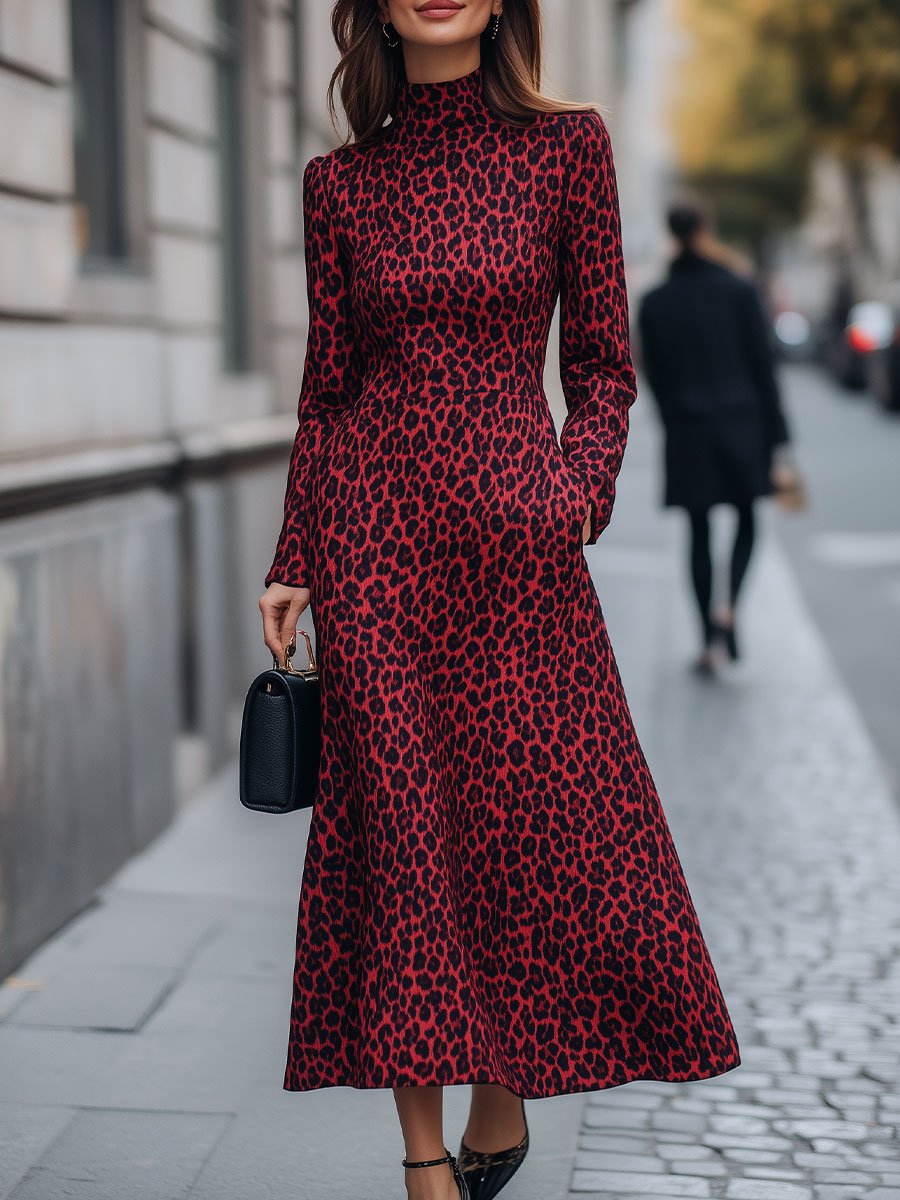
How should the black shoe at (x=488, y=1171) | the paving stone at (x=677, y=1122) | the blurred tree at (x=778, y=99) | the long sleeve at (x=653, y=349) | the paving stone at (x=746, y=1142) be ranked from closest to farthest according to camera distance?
1. the black shoe at (x=488, y=1171)
2. the paving stone at (x=746, y=1142)
3. the paving stone at (x=677, y=1122)
4. the long sleeve at (x=653, y=349)
5. the blurred tree at (x=778, y=99)

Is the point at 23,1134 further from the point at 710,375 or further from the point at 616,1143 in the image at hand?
the point at 710,375

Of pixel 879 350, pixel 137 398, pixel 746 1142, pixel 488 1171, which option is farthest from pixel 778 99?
pixel 488 1171

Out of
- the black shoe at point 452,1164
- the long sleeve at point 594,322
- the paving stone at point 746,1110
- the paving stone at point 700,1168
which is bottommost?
the paving stone at point 746,1110

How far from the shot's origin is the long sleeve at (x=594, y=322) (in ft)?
9.37

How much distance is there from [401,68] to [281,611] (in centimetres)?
86

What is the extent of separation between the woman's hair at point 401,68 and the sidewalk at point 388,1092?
6.04 feet

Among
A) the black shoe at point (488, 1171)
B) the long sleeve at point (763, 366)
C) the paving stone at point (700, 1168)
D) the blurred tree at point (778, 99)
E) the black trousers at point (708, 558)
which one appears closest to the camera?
the black shoe at point (488, 1171)

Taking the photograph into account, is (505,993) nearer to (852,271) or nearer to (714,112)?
(852,271)

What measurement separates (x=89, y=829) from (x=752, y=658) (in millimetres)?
4538

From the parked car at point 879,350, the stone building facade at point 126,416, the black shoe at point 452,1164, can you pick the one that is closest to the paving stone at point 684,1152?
the black shoe at point 452,1164

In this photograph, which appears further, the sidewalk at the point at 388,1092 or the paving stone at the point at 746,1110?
the paving stone at the point at 746,1110

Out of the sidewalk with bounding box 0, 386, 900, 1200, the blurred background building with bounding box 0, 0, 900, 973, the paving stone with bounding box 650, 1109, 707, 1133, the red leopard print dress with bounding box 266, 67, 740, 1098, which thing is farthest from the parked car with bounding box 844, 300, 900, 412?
the red leopard print dress with bounding box 266, 67, 740, 1098

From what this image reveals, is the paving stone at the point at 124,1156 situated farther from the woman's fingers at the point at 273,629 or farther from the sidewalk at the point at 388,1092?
the woman's fingers at the point at 273,629

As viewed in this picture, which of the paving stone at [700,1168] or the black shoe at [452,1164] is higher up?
the black shoe at [452,1164]
